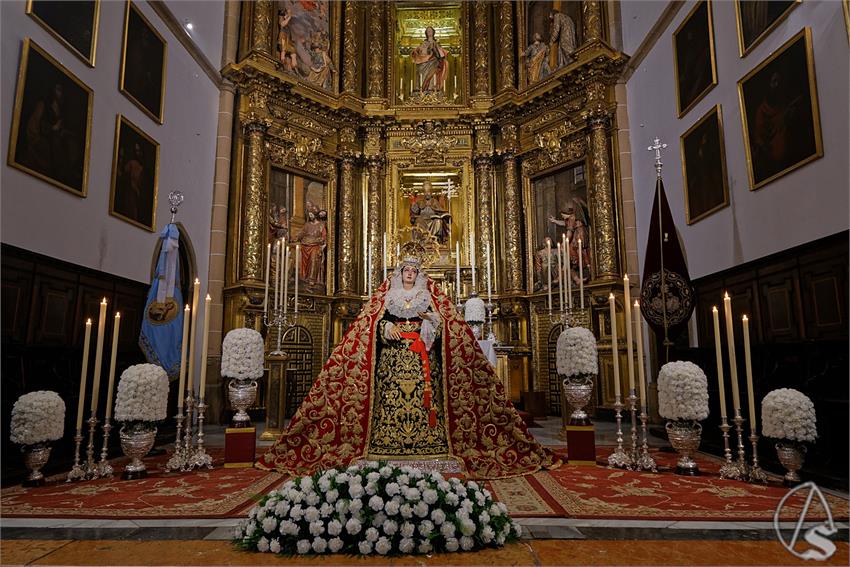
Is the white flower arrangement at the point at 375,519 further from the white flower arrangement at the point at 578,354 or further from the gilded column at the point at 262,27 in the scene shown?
the gilded column at the point at 262,27

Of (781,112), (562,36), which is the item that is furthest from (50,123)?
(562,36)

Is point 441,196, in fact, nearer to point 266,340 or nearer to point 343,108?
point 343,108

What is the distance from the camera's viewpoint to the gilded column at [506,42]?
40.9ft

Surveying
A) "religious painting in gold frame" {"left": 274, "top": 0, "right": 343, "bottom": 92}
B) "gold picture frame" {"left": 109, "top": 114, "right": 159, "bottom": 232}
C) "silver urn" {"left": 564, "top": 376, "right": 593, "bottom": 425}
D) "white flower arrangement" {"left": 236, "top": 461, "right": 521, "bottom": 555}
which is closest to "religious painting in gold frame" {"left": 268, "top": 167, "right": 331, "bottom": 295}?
"religious painting in gold frame" {"left": 274, "top": 0, "right": 343, "bottom": 92}

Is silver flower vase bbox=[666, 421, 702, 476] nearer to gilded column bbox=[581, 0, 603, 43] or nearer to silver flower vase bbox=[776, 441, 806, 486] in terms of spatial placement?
silver flower vase bbox=[776, 441, 806, 486]

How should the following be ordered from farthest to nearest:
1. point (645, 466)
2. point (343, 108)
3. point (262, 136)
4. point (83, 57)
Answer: point (343, 108) < point (262, 136) < point (83, 57) < point (645, 466)

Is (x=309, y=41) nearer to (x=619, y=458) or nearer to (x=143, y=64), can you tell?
(x=143, y=64)

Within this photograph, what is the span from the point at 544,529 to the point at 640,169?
8.26m

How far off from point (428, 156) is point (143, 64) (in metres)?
6.62

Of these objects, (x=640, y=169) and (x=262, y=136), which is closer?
(x=640, y=169)

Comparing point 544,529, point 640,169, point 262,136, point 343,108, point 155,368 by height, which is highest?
point 343,108

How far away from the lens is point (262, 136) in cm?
1078

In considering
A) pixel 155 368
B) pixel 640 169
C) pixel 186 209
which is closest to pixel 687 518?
pixel 155 368

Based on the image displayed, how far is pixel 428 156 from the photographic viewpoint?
498 inches
